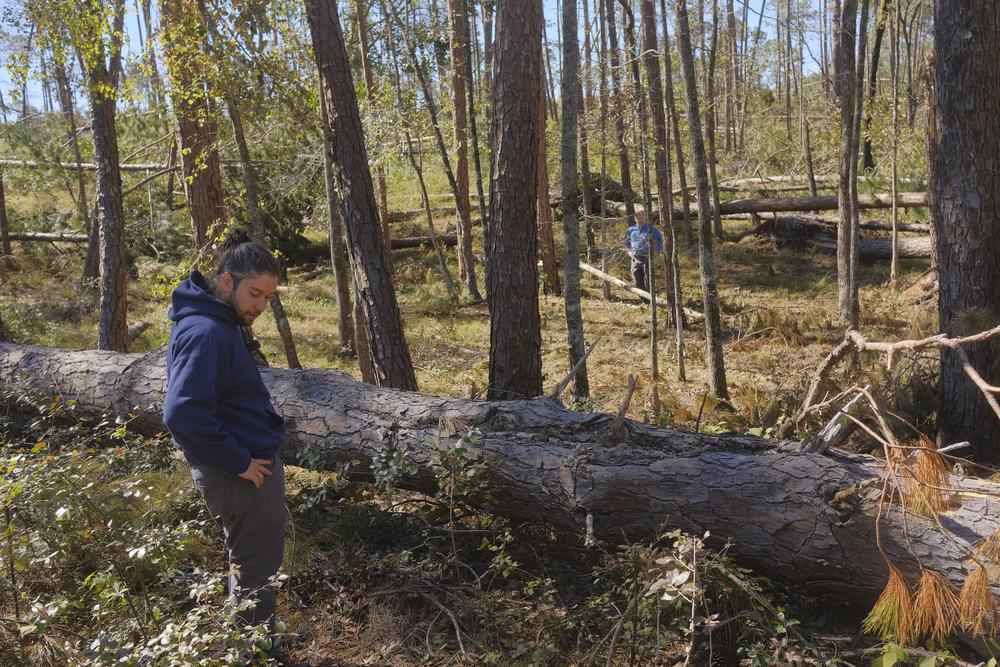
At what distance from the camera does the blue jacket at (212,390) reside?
311 cm

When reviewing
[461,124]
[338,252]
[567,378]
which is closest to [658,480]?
[567,378]

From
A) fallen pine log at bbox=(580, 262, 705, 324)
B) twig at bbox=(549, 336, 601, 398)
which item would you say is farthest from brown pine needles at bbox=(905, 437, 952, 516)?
fallen pine log at bbox=(580, 262, 705, 324)

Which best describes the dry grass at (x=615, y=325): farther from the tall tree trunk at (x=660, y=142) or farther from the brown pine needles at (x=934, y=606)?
the brown pine needles at (x=934, y=606)

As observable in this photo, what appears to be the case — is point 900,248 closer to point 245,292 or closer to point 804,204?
point 804,204

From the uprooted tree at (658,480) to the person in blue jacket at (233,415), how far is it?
1.00 meters

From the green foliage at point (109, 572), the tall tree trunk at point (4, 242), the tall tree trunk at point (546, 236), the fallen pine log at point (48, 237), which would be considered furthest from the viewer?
the fallen pine log at point (48, 237)

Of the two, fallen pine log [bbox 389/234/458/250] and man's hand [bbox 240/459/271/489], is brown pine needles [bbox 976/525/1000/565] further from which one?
fallen pine log [bbox 389/234/458/250]

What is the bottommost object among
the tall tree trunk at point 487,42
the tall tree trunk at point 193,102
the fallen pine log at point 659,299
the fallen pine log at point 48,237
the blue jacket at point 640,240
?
the fallen pine log at point 659,299

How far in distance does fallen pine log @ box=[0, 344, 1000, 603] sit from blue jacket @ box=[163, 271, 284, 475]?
1211 millimetres

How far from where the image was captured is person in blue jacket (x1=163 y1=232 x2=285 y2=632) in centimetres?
313

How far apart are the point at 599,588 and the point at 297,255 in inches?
589

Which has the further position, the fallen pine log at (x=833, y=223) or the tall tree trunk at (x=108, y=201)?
the fallen pine log at (x=833, y=223)

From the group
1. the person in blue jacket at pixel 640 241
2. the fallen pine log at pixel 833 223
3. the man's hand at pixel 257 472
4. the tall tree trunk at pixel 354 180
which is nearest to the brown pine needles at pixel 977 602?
the man's hand at pixel 257 472

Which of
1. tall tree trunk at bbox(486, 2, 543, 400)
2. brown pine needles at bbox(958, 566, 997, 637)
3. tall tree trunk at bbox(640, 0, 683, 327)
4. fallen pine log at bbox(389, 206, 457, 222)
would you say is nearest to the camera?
brown pine needles at bbox(958, 566, 997, 637)
